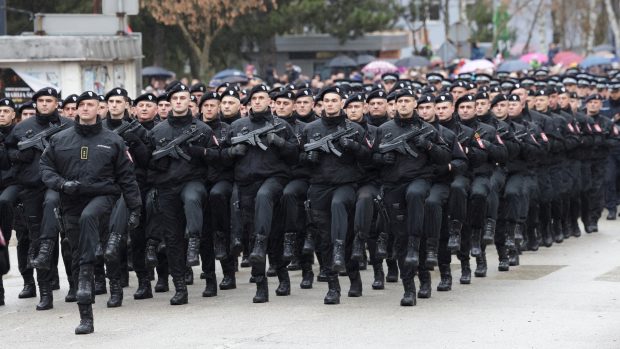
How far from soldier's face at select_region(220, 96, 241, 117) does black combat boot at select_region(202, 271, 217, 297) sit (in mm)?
1953

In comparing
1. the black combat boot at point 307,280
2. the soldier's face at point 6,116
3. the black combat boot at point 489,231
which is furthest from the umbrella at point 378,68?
the soldier's face at point 6,116

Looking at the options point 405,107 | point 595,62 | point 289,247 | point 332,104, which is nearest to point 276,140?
point 332,104

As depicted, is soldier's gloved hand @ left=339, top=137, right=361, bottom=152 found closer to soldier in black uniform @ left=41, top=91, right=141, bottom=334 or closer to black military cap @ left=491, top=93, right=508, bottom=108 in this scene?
soldier in black uniform @ left=41, top=91, right=141, bottom=334

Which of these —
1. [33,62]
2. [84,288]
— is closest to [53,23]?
[33,62]

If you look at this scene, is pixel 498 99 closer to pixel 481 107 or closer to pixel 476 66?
pixel 481 107

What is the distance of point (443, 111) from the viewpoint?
1587 cm

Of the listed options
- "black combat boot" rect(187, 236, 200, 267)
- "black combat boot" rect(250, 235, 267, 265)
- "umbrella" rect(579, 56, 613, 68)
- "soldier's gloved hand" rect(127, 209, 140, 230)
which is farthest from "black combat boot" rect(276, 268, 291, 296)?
"umbrella" rect(579, 56, 613, 68)

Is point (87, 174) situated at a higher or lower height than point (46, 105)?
lower

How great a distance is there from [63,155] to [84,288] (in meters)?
1.31

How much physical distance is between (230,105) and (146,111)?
919 millimetres

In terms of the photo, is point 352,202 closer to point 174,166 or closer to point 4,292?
point 174,166

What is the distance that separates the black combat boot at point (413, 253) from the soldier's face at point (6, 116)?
4.38 m

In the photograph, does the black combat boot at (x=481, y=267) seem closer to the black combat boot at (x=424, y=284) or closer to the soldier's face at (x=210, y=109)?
the black combat boot at (x=424, y=284)

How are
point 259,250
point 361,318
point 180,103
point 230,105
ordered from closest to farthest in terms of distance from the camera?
point 361,318 → point 259,250 → point 180,103 → point 230,105
